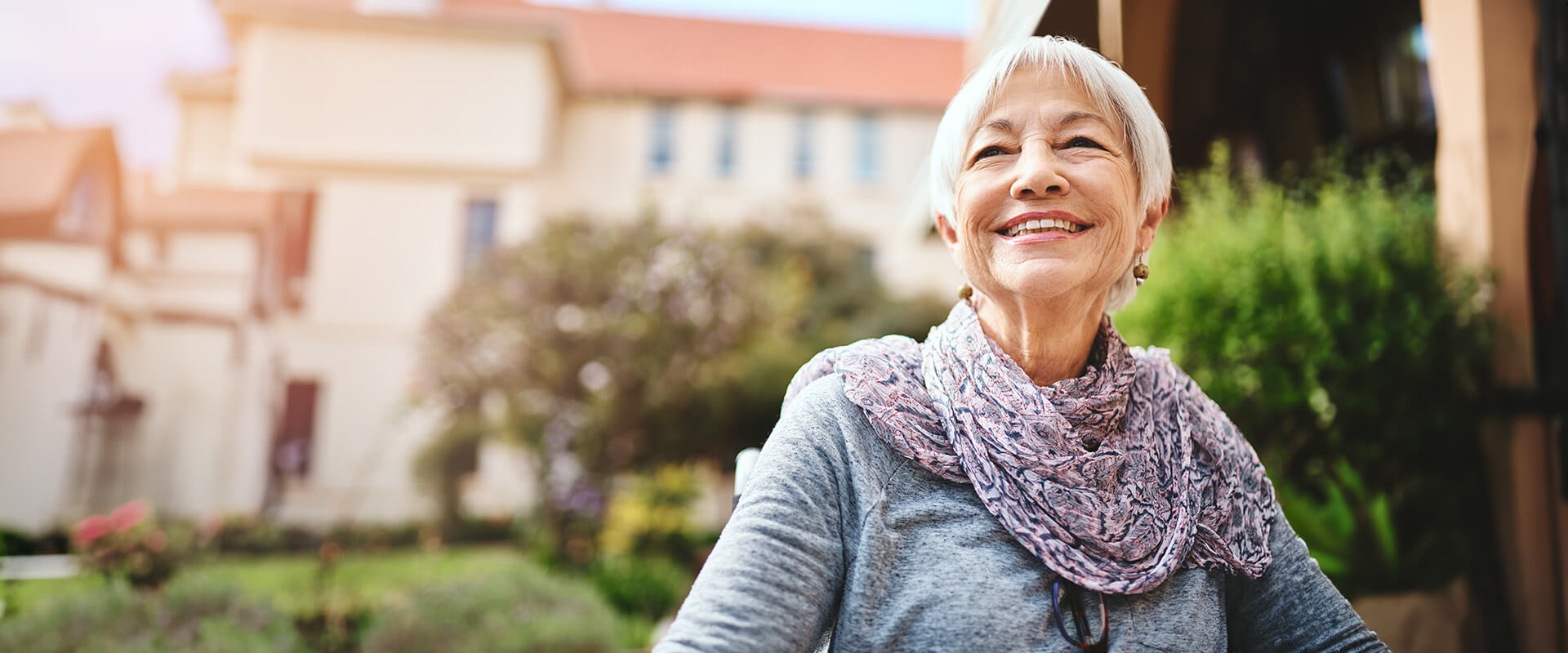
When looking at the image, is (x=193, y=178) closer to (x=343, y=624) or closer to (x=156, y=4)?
(x=156, y=4)

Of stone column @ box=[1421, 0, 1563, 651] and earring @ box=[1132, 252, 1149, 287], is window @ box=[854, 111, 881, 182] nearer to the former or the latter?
stone column @ box=[1421, 0, 1563, 651]

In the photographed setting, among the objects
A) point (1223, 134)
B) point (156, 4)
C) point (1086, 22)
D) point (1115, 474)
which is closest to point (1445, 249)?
point (1086, 22)

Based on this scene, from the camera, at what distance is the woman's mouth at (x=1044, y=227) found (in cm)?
113

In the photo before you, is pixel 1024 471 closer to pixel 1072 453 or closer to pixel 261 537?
pixel 1072 453

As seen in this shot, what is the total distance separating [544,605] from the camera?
5355mm

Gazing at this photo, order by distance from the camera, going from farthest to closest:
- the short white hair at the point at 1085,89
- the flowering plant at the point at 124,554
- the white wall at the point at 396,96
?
the white wall at the point at 396,96 < the flowering plant at the point at 124,554 < the short white hair at the point at 1085,89

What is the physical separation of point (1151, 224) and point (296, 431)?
14356 mm

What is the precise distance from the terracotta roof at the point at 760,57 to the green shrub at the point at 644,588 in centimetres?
1301

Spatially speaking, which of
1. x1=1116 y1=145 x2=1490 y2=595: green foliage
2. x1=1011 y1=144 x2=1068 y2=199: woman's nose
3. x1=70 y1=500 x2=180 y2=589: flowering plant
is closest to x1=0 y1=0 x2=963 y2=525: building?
x1=70 y1=500 x2=180 y2=589: flowering plant

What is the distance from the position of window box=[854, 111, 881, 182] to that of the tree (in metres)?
8.40

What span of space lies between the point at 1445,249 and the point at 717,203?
15734mm

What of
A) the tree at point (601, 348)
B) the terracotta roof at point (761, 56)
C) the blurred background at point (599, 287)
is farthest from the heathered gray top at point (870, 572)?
the terracotta roof at point (761, 56)

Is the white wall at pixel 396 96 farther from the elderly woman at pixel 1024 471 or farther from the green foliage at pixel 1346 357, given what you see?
the elderly woman at pixel 1024 471

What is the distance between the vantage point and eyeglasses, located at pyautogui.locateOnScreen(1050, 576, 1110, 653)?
1.05 meters
